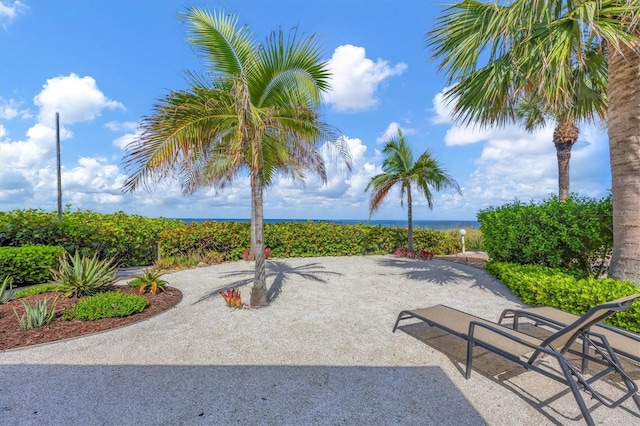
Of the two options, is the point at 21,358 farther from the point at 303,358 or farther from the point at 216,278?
the point at 216,278

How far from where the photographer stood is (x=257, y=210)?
5.53 m

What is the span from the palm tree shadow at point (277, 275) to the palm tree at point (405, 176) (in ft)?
12.8

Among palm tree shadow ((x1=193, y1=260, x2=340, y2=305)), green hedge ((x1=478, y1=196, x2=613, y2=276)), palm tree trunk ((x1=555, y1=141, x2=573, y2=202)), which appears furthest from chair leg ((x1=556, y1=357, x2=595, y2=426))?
palm tree trunk ((x1=555, y1=141, x2=573, y2=202))

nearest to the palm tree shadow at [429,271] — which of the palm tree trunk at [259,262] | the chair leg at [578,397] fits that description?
the palm tree trunk at [259,262]

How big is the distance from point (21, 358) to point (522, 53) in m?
8.28

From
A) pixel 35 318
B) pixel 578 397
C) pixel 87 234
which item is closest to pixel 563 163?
pixel 578 397

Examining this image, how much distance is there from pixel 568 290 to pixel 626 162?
7.35ft

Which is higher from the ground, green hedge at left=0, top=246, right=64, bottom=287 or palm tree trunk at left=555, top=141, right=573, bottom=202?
palm tree trunk at left=555, top=141, right=573, bottom=202

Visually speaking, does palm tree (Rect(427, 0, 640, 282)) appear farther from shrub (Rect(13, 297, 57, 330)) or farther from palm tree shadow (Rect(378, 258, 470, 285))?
shrub (Rect(13, 297, 57, 330))

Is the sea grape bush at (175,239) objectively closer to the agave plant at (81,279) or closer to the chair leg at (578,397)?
the agave plant at (81,279)

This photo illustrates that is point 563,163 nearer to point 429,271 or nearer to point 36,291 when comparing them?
point 429,271

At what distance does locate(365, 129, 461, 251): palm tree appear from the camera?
1086 cm

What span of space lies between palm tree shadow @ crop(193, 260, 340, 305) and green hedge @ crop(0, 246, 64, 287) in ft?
13.0

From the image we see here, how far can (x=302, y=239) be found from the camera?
11883mm
